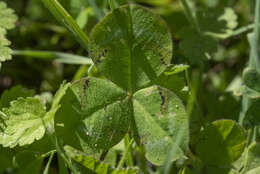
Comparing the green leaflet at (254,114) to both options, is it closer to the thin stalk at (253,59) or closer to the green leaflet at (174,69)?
the thin stalk at (253,59)

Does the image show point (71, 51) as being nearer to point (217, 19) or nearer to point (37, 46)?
point (37, 46)

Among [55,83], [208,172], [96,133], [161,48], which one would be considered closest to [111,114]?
[96,133]

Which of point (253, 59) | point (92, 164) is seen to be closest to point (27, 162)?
point (92, 164)

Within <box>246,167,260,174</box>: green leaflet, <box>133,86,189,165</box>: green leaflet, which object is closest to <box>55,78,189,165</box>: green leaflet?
<box>133,86,189,165</box>: green leaflet

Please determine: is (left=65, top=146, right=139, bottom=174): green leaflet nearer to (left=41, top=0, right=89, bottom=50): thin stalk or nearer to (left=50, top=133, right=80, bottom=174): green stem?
(left=50, top=133, right=80, bottom=174): green stem

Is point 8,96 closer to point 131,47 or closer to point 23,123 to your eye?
point 23,123

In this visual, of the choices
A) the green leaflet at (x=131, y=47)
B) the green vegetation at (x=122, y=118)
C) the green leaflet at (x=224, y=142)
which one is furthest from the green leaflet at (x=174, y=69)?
the green leaflet at (x=224, y=142)
